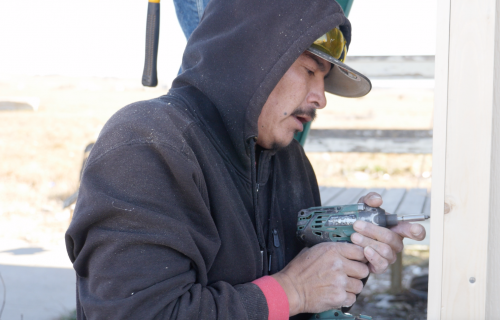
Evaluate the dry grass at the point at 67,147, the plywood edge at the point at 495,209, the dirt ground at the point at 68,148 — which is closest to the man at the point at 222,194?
the plywood edge at the point at 495,209

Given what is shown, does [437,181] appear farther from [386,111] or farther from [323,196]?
[386,111]

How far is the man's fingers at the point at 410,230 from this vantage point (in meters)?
1.45

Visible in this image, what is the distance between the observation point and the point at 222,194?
1.34 m

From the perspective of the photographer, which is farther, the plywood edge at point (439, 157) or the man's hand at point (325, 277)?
the man's hand at point (325, 277)

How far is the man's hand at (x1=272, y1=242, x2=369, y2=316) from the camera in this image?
140 centimetres

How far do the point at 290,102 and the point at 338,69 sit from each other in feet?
1.27

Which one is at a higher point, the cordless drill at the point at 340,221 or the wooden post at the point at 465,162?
the wooden post at the point at 465,162

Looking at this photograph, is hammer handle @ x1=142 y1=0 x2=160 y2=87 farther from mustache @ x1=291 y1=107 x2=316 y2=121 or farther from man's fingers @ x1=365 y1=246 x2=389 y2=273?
man's fingers @ x1=365 y1=246 x2=389 y2=273

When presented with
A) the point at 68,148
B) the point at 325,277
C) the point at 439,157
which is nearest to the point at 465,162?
the point at 439,157

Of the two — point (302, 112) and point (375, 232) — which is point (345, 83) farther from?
point (375, 232)

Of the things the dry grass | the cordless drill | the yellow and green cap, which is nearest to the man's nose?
the yellow and green cap

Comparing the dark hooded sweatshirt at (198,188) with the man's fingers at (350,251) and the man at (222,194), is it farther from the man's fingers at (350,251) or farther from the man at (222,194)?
the man's fingers at (350,251)

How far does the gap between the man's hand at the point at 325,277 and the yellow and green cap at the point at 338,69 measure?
0.65 metres

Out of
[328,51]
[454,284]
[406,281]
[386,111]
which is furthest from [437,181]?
[386,111]
